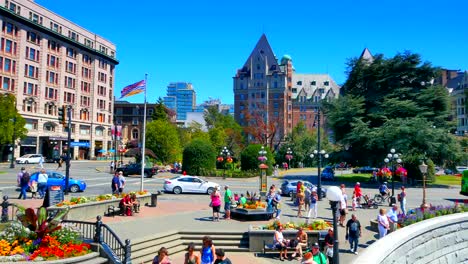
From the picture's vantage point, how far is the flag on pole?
81.9ft

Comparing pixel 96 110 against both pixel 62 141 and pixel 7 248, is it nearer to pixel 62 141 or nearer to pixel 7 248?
pixel 62 141

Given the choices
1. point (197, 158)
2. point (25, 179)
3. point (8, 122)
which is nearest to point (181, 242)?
point (25, 179)

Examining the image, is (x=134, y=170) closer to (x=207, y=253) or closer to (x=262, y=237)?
(x=262, y=237)

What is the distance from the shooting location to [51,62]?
69.2 meters

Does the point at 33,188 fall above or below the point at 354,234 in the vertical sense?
above

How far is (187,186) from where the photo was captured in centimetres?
2986

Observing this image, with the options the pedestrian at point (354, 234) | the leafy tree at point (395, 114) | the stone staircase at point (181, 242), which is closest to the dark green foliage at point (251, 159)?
the leafy tree at point (395, 114)

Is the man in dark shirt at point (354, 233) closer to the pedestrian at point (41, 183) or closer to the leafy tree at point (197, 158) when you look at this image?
the pedestrian at point (41, 183)

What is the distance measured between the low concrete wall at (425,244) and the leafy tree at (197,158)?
33.8 metres

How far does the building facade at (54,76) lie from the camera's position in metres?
61.0

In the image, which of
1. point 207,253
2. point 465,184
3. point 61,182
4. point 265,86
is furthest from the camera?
point 265,86

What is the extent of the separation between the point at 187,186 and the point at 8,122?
30656 mm

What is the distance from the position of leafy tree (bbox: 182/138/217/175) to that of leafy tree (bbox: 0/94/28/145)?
2219 centimetres

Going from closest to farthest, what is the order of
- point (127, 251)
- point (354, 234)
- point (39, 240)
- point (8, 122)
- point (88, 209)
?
point (127, 251) → point (39, 240) → point (354, 234) → point (88, 209) → point (8, 122)
